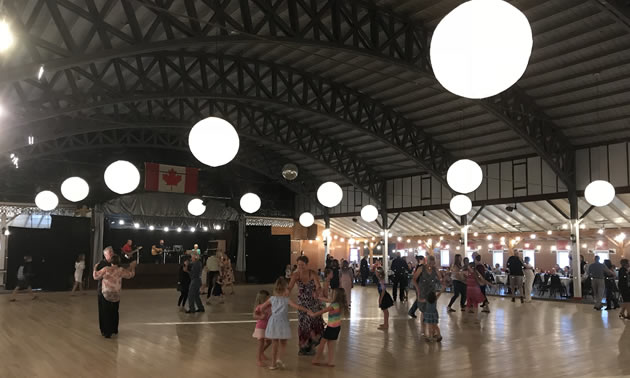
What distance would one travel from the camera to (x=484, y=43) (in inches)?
139

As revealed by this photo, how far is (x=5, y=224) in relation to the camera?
18.2m

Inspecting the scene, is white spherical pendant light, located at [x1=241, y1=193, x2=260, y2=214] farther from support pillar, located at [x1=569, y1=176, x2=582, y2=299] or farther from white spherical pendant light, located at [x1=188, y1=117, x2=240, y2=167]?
support pillar, located at [x1=569, y1=176, x2=582, y2=299]

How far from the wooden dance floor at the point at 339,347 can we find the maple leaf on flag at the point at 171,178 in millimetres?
9219

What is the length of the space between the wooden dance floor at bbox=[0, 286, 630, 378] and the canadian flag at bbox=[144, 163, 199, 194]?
Result: 347 inches

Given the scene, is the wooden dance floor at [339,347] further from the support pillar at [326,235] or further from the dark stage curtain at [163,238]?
the support pillar at [326,235]

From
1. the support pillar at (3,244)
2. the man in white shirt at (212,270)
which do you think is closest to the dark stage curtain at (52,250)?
the support pillar at (3,244)

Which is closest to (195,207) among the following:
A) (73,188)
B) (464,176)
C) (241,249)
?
(241,249)

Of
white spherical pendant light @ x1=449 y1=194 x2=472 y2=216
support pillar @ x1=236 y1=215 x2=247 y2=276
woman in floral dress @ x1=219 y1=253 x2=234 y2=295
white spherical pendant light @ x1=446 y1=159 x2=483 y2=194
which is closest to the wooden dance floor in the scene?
woman in floral dress @ x1=219 y1=253 x2=234 y2=295

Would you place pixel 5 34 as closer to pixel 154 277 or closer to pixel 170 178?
pixel 170 178

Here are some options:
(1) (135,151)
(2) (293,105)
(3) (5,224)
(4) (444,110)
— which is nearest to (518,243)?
(4) (444,110)

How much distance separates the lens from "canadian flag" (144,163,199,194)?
19.6 meters

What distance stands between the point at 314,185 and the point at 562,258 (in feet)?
37.7

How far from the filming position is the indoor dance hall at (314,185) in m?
6.15

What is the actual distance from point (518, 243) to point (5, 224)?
821 inches
